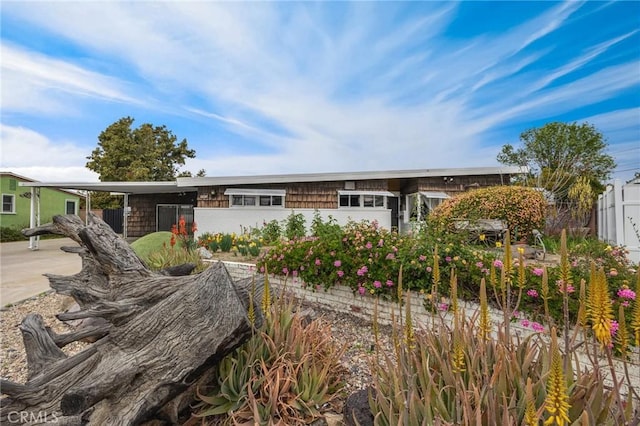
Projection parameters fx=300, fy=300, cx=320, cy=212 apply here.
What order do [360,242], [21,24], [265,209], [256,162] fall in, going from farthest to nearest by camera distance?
[256,162] → [265,209] → [360,242] → [21,24]

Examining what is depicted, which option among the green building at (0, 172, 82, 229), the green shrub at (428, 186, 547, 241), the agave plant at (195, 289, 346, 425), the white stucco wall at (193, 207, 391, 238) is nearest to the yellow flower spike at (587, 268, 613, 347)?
the agave plant at (195, 289, 346, 425)

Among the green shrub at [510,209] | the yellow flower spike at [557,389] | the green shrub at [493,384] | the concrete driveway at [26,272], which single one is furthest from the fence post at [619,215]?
the concrete driveway at [26,272]

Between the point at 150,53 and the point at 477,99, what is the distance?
9.99 m

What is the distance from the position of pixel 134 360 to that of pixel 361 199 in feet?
36.2

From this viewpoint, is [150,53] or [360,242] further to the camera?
[150,53]

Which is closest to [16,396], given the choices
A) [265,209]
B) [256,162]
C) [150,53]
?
[150,53]

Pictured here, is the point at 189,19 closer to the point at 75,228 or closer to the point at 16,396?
the point at 75,228

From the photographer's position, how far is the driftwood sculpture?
5.74ft

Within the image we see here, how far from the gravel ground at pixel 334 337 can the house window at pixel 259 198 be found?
733 cm

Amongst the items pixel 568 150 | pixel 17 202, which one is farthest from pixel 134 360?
pixel 568 150

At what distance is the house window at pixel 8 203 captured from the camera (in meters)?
18.5

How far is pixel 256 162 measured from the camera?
17.7 meters

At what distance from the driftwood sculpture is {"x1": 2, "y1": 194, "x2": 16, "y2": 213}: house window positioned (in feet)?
77.4

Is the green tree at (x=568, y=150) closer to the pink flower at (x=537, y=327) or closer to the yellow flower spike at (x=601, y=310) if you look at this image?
the pink flower at (x=537, y=327)
